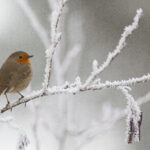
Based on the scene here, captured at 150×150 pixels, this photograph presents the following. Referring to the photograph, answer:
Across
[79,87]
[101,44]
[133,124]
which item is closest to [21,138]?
[79,87]

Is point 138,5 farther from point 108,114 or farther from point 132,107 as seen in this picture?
point 132,107

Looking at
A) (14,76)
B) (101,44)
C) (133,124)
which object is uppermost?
(101,44)

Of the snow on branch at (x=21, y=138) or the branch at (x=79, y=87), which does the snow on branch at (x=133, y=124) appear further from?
the snow on branch at (x=21, y=138)

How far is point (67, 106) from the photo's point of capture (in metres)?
4.03

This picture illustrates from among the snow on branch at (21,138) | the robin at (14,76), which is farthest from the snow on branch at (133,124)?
the robin at (14,76)

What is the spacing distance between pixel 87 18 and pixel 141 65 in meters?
1.94

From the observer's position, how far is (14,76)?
3.53 meters

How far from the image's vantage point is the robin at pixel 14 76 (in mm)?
3387

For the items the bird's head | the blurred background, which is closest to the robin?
the bird's head

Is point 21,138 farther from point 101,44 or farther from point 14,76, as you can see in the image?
point 101,44

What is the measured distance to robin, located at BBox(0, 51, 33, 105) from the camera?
3387 millimetres

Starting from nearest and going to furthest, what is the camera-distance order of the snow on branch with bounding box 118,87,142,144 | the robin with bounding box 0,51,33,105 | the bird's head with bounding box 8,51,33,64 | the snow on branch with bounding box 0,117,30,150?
the snow on branch with bounding box 118,87,142,144
the snow on branch with bounding box 0,117,30,150
the robin with bounding box 0,51,33,105
the bird's head with bounding box 8,51,33,64

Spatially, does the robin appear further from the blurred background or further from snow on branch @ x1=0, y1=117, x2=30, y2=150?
the blurred background

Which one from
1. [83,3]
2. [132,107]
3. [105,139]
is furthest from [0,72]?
[83,3]
